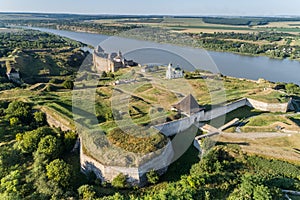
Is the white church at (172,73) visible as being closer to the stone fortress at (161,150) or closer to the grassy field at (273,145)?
the stone fortress at (161,150)

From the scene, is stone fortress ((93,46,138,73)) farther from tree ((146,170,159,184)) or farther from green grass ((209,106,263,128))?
tree ((146,170,159,184))

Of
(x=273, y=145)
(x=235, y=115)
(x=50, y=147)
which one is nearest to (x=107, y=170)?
(x=50, y=147)

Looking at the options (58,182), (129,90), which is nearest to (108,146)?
(58,182)

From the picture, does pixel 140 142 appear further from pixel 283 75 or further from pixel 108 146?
pixel 283 75

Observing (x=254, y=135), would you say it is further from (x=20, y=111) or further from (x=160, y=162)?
(x=20, y=111)

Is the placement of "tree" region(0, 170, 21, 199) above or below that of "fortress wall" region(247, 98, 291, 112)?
below

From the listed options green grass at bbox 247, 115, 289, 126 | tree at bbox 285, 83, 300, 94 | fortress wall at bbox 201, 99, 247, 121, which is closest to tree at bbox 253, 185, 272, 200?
green grass at bbox 247, 115, 289, 126
